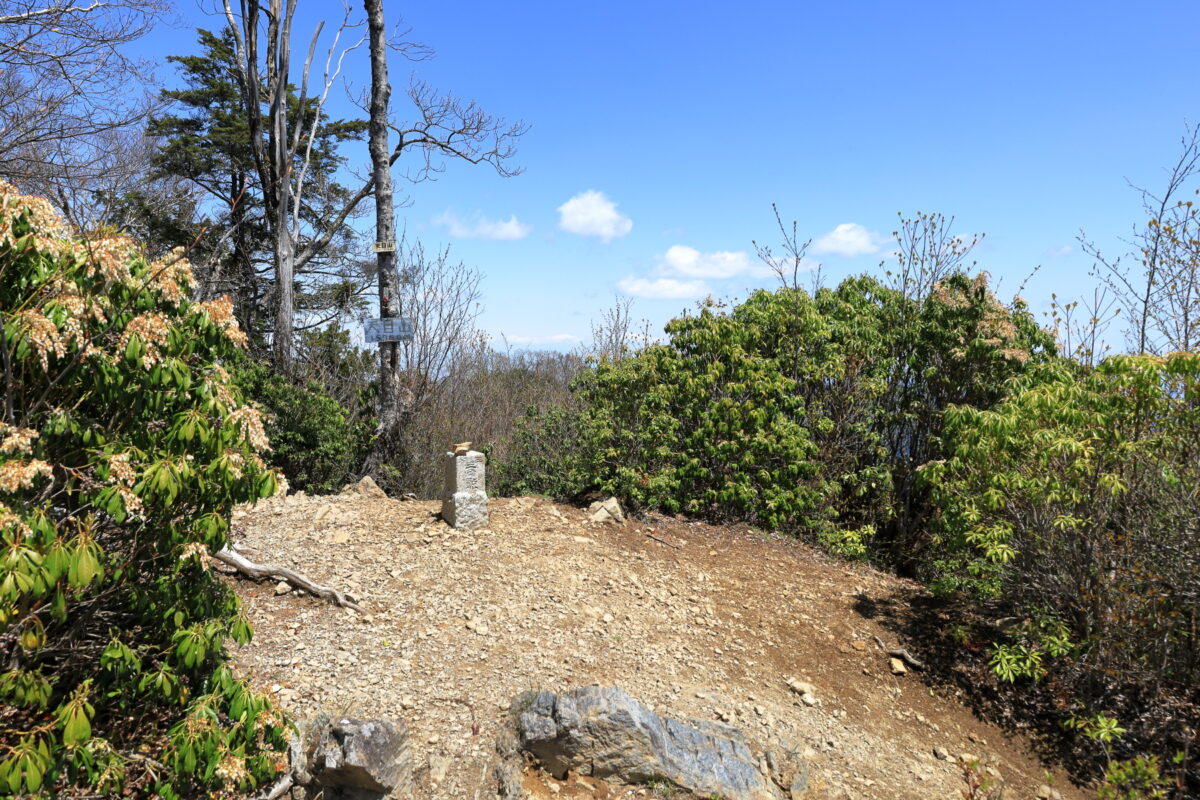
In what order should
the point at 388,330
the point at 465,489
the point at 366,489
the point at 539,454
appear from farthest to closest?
the point at 539,454
the point at 388,330
the point at 366,489
the point at 465,489

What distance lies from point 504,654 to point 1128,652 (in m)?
4.10

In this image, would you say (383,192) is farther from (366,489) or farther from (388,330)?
(366,489)

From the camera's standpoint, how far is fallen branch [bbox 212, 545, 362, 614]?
15.4 feet

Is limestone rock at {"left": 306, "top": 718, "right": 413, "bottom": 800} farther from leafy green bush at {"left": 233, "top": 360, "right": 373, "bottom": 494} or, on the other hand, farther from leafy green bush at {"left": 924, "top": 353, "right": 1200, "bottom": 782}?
leafy green bush at {"left": 233, "top": 360, "right": 373, "bottom": 494}

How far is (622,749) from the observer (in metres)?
3.63

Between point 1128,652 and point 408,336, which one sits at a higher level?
point 408,336

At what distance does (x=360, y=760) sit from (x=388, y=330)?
492 cm

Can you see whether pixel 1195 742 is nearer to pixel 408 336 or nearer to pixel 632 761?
pixel 632 761

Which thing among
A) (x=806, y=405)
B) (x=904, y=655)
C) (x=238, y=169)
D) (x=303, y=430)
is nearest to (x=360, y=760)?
(x=904, y=655)

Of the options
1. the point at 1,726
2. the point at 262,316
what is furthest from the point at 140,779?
the point at 262,316

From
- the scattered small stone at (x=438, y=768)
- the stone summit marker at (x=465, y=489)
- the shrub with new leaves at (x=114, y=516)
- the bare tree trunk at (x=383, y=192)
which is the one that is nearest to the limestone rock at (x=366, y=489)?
the bare tree trunk at (x=383, y=192)

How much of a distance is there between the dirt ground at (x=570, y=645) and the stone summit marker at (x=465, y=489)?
147mm

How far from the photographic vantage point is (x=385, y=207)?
25.2ft

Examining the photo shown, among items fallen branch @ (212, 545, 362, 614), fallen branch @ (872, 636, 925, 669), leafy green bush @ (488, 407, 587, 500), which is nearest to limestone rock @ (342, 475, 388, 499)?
leafy green bush @ (488, 407, 587, 500)
